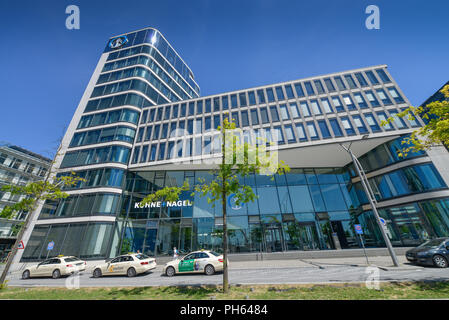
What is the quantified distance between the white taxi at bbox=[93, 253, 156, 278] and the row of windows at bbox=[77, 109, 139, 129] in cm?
2100

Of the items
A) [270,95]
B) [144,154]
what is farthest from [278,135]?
[144,154]

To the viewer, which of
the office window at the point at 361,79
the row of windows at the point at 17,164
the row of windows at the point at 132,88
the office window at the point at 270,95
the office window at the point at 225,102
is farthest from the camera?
the row of windows at the point at 17,164

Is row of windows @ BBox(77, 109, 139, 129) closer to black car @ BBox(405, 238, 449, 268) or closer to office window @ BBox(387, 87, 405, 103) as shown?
black car @ BBox(405, 238, 449, 268)

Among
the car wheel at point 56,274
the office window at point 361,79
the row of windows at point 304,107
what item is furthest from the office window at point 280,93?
the car wheel at point 56,274

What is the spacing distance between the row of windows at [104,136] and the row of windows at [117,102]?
14.8 feet

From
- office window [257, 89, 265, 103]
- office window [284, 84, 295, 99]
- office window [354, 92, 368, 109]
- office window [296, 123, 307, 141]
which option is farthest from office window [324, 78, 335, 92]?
office window [257, 89, 265, 103]

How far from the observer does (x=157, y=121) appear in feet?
93.0

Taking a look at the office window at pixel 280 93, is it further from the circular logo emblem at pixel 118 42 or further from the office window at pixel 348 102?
the circular logo emblem at pixel 118 42

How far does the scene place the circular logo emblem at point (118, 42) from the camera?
36.4m

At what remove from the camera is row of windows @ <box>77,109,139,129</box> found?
27489mm

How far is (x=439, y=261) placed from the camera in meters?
10.2

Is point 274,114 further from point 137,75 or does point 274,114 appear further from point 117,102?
point 117,102

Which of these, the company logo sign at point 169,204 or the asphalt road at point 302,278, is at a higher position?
the company logo sign at point 169,204
